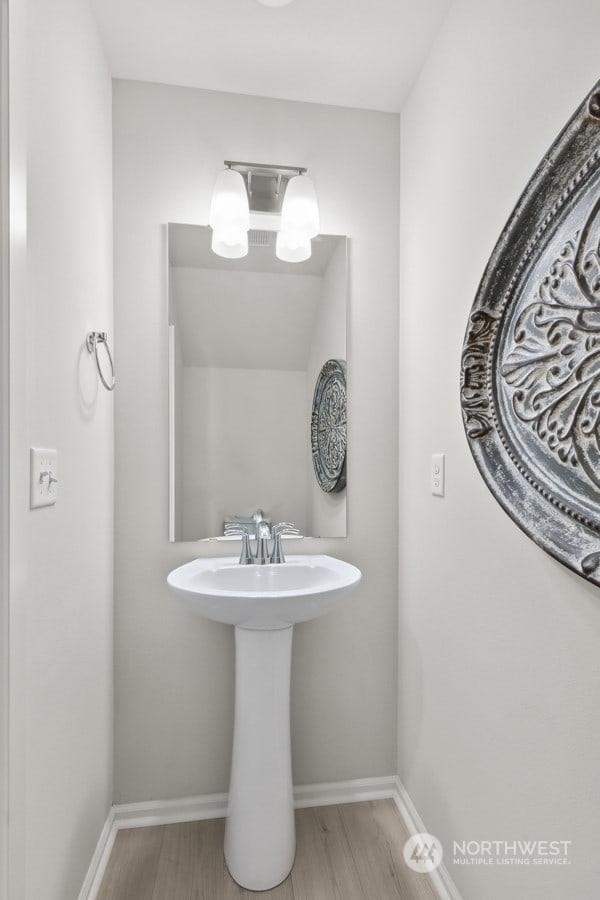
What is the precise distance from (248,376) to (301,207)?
58 centimetres

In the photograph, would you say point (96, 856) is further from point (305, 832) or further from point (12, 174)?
point (12, 174)

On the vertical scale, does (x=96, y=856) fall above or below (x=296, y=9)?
below

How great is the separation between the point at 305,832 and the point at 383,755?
363 millimetres

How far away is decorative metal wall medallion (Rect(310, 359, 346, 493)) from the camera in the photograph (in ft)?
5.78

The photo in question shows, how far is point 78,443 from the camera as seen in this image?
1.26m

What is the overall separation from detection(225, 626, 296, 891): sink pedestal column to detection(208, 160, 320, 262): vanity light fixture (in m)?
1.23

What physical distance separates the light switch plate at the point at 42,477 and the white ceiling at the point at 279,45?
4.31 feet

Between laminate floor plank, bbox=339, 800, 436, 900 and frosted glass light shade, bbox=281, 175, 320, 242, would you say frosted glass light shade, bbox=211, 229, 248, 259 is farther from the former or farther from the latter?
laminate floor plank, bbox=339, 800, 436, 900

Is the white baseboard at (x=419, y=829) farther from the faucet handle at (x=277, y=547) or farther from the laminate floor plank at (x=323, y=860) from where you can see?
the faucet handle at (x=277, y=547)

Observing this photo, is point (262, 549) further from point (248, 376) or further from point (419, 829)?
point (419, 829)

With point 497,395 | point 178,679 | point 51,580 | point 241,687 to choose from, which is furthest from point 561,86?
point 178,679

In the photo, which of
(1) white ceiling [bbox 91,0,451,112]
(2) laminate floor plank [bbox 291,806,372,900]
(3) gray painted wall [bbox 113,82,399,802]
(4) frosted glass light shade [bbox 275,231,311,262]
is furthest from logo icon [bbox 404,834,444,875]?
(1) white ceiling [bbox 91,0,451,112]

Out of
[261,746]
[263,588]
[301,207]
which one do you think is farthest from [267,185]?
[261,746]

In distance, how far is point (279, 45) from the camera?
5.01ft
